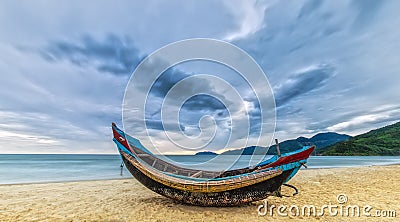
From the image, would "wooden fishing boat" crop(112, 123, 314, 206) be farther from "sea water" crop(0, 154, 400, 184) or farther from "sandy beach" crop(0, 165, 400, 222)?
"sea water" crop(0, 154, 400, 184)

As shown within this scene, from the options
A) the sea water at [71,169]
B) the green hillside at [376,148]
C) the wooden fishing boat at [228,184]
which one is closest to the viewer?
the wooden fishing boat at [228,184]

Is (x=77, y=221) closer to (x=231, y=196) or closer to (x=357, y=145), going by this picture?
(x=231, y=196)

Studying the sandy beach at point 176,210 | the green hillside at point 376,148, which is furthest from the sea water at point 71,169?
the green hillside at point 376,148

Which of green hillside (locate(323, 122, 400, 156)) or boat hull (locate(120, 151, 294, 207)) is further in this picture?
green hillside (locate(323, 122, 400, 156))

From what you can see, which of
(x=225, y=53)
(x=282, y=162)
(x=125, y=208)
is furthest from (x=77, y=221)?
(x=225, y=53)

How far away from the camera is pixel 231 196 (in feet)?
15.8

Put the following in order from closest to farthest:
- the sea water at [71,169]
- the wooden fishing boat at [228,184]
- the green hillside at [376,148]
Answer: the wooden fishing boat at [228,184]
the sea water at [71,169]
the green hillside at [376,148]

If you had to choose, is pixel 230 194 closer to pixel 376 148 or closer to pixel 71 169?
pixel 71 169

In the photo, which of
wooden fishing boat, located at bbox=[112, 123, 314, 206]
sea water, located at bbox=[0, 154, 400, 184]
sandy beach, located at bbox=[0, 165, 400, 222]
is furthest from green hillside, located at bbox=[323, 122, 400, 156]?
wooden fishing boat, located at bbox=[112, 123, 314, 206]

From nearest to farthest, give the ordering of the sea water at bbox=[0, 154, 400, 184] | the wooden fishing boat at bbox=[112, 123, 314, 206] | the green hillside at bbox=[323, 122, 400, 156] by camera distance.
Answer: the wooden fishing boat at bbox=[112, 123, 314, 206] < the sea water at bbox=[0, 154, 400, 184] < the green hillside at bbox=[323, 122, 400, 156]

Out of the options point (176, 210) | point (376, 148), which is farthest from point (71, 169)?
point (376, 148)

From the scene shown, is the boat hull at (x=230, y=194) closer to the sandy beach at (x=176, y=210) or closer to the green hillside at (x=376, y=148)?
the sandy beach at (x=176, y=210)

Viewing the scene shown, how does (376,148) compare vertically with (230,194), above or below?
below

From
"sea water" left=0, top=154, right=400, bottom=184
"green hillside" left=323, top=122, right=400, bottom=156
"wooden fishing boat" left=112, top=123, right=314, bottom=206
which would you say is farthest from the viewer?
"green hillside" left=323, top=122, right=400, bottom=156
